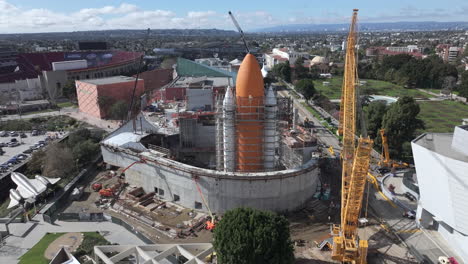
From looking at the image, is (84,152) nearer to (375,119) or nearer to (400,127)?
(375,119)

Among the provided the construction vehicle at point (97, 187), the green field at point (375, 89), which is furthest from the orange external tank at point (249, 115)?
the green field at point (375, 89)

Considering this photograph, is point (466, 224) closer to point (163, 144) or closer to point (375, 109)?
point (375, 109)

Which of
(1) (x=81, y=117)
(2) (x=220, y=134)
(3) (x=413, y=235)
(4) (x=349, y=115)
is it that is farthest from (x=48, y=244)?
(1) (x=81, y=117)

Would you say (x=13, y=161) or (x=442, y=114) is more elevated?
(x=13, y=161)

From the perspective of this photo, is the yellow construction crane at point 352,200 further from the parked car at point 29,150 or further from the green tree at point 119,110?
the green tree at point 119,110

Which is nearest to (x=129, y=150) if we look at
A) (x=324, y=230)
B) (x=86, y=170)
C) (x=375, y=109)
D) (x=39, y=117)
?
(x=86, y=170)

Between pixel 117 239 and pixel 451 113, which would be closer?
pixel 117 239
